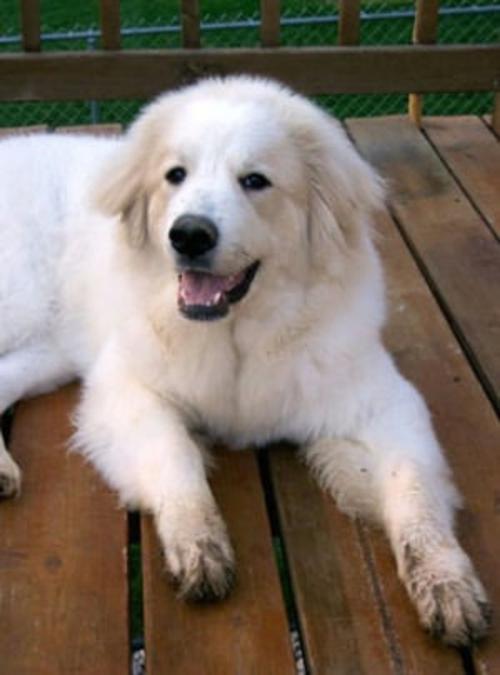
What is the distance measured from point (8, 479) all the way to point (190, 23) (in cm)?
240

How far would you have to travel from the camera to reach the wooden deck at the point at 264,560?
2.06m

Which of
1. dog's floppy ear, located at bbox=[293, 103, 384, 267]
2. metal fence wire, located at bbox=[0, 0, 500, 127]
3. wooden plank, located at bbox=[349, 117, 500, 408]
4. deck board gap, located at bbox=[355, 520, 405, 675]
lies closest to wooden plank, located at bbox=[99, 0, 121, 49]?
metal fence wire, located at bbox=[0, 0, 500, 127]

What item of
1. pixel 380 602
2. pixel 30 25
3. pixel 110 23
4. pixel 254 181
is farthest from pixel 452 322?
pixel 30 25

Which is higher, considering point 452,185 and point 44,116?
point 452,185

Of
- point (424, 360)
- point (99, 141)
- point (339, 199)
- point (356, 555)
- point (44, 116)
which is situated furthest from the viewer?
point (44, 116)

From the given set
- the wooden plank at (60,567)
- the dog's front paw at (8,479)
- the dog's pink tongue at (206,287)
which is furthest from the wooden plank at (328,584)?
the dog's front paw at (8,479)

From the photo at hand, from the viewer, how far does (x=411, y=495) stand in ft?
7.55

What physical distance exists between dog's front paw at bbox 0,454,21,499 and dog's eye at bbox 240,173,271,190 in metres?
0.84

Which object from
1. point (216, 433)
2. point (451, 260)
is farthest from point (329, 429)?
point (451, 260)

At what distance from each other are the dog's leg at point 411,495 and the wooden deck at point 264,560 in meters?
0.05

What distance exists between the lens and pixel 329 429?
2.61m

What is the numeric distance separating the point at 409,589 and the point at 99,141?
188 centimetres

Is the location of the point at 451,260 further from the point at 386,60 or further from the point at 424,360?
the point at 386,60

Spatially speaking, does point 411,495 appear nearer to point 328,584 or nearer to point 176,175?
point 328,584
